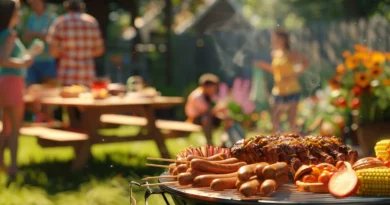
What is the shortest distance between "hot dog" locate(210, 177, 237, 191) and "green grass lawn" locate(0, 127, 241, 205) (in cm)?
241

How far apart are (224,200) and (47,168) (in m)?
5.20

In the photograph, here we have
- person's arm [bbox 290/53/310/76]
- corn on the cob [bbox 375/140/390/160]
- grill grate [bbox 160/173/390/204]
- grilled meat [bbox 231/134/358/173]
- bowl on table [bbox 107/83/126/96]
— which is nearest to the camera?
grill grate [bbox 160/173/390/204]

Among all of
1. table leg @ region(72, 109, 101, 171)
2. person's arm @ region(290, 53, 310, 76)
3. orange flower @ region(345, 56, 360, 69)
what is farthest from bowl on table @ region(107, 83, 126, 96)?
orange flower @ region(345, 56, 360, 69)

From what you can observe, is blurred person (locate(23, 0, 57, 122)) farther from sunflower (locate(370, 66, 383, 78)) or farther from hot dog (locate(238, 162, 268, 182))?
hot dog (locate(238, 162, 268, 182))

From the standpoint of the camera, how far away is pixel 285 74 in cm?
1002

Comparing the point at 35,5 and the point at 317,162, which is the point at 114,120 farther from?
the point at 317,162

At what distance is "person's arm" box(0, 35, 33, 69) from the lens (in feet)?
22.3

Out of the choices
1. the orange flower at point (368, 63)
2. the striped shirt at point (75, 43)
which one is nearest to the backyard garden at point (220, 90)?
the orange flower at point (368, 63)

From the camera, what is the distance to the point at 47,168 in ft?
26.7

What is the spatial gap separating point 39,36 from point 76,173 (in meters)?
2.94

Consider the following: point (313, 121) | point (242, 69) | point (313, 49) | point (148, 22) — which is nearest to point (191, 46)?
point (242, 69)

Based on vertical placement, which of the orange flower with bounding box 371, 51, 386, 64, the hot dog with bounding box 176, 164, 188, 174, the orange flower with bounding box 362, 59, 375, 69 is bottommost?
the hot dog with bounding box 176, 164, 188, 174

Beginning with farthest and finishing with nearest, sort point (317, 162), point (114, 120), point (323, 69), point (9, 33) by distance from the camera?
point (323, 69) < point (114, 120) < point (9, 33) < point (317, 162)

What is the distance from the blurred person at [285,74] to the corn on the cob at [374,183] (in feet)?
21.4
